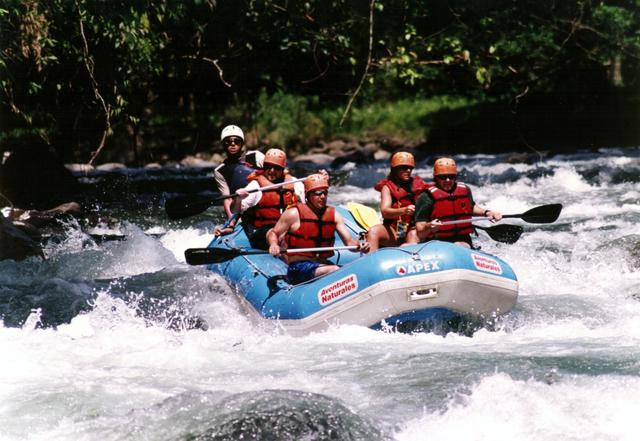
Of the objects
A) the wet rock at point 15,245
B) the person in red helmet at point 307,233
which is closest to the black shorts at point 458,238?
the person in red helmet at point 307,233

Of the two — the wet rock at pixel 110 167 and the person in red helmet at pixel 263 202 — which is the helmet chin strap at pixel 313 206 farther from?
the wet rock at pixel 110 167

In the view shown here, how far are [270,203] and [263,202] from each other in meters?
0.06

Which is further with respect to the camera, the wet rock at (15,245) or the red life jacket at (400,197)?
the wet rock at (15,245)

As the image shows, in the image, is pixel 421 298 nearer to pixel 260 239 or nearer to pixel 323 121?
pixel 260 239

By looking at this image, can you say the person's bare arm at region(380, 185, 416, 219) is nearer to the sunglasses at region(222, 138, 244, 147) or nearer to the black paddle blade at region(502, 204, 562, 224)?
the black paddle blade at region(502, 204, 562, 224)

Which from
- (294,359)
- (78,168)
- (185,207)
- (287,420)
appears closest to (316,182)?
(294,359)

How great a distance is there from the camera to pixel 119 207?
1359cm

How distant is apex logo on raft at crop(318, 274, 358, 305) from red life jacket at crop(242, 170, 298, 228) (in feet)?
5.20

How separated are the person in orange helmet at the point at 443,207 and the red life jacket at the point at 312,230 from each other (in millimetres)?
661

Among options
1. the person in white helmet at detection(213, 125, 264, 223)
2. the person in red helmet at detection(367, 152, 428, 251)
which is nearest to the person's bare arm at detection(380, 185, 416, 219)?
the person in red helmet at detection(367, 152, 428, 251)

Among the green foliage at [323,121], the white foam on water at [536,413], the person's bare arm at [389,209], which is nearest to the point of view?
the white foam on water at [536,413]

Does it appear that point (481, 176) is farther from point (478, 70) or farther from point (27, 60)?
point (27, 60)

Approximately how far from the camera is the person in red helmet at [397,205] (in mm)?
7789

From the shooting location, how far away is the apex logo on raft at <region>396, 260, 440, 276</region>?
6.67 metres
